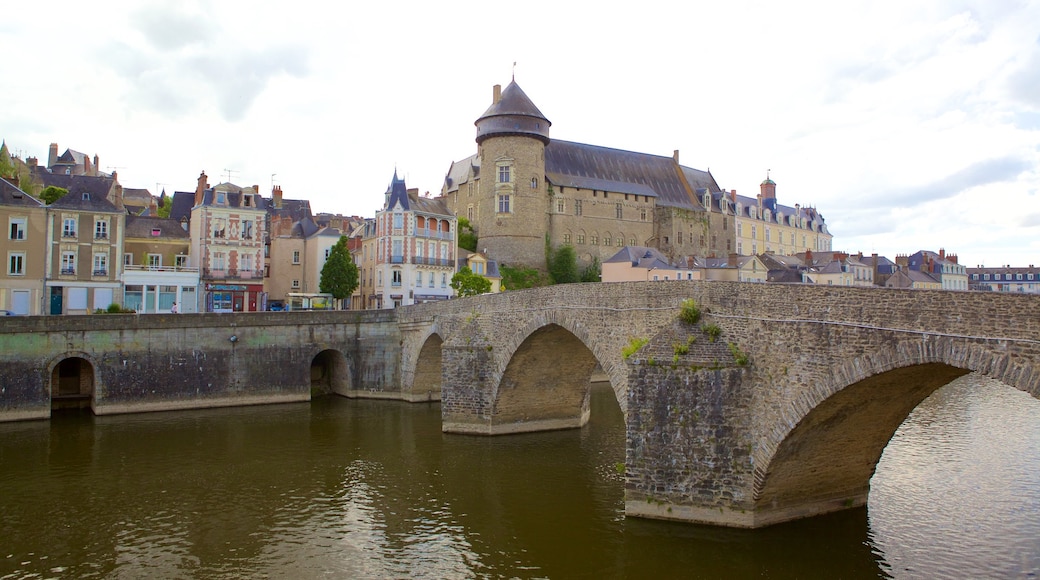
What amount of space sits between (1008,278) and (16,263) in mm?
98290

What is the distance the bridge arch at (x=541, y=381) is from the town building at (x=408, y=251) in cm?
2102

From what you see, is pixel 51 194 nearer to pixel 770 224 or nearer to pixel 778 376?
pixel 778 376

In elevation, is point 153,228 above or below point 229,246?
above

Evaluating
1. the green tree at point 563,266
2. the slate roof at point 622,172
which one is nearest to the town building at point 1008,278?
the slate roof at point 622,172

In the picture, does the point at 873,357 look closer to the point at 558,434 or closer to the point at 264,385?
the point at 558,434

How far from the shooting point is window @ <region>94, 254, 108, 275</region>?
34.4 m

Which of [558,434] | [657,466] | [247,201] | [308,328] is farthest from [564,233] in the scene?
[657,466]

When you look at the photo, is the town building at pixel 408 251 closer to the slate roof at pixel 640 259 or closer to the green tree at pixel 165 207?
the slate roof at pixel 640 259

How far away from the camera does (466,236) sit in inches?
2219

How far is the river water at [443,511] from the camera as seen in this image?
12.9 meters

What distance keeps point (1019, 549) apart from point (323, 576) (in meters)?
12.3

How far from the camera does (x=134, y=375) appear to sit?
93.8ft

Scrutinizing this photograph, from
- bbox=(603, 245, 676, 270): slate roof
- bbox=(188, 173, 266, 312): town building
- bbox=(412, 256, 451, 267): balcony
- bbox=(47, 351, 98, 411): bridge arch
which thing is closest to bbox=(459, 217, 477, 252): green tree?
bbox=(412, 256, 451, 267): balcony

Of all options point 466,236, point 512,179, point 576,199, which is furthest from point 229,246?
point 576,199
